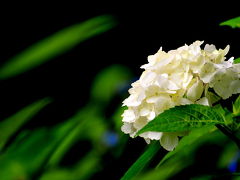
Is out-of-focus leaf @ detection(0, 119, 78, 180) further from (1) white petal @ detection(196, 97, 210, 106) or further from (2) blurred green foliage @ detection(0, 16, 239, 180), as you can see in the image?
(1) white petal @ detection(196, 97, 210, 106)

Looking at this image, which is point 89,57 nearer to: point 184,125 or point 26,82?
point 26,82

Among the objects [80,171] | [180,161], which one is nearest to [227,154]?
[180,161]

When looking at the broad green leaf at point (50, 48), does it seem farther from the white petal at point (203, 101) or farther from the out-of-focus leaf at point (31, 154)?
the white petal at point (203, 101)

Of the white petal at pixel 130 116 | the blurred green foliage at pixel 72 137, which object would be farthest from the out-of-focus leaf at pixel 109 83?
the white petal at pixel 130 116

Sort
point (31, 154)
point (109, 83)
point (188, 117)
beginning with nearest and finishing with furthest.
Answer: point (188, 117)
point (31, 154)
point (109, 83)

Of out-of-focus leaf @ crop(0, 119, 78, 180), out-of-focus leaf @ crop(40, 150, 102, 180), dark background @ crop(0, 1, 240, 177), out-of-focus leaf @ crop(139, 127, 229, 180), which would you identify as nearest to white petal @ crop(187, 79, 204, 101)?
out-of-focus leaf @ crop(139, 127, 229, 180)

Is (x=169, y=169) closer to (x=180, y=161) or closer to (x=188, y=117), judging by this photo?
(x=180, y=161)

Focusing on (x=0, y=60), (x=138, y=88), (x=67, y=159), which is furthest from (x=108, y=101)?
(x=138, y=88)
